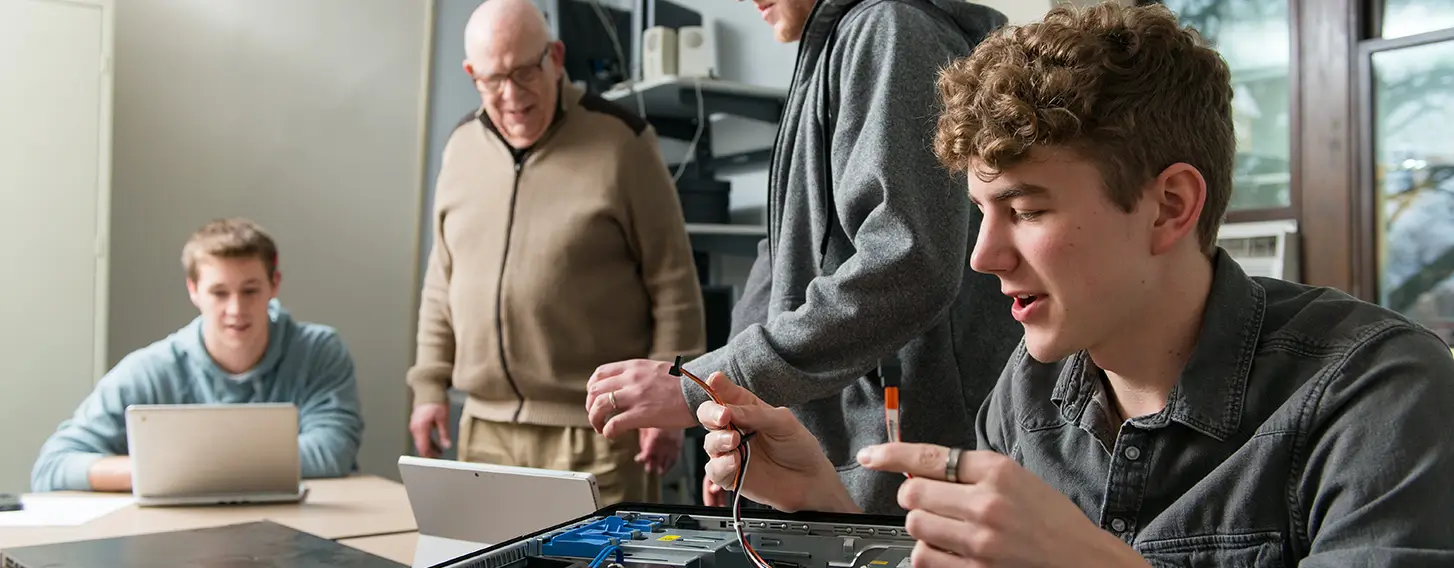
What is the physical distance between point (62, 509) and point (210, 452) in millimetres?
253

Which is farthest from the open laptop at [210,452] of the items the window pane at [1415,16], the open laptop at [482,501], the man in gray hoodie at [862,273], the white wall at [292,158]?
the window pane at [1415,16]

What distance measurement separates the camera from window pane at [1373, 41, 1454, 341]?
2.40 m

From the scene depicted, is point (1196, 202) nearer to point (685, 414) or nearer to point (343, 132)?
point (685, 414)

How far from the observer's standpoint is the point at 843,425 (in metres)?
1.49

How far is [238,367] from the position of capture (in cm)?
265

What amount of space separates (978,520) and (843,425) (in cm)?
77

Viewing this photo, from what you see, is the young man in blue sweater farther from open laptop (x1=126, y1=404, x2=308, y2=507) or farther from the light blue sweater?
open laptop (x1=126, y1=404, x2=308, y2=507)

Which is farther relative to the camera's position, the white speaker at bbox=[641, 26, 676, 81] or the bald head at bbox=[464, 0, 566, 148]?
the white speaker at bbox=[641, 26, 676, 81]

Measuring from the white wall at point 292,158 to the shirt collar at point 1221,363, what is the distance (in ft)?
10.6

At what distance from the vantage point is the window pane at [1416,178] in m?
2.40

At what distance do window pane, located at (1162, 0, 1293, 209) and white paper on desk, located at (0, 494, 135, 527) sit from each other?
89.2 inches

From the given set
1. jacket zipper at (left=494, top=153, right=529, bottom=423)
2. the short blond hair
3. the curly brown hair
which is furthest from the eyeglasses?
the curly brown hair

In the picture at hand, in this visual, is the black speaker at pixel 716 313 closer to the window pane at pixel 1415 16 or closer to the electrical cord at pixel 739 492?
the window pane at pixel 1415 16

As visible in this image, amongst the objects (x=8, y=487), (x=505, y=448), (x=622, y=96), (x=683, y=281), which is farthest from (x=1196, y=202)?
(x=8, y=487)
